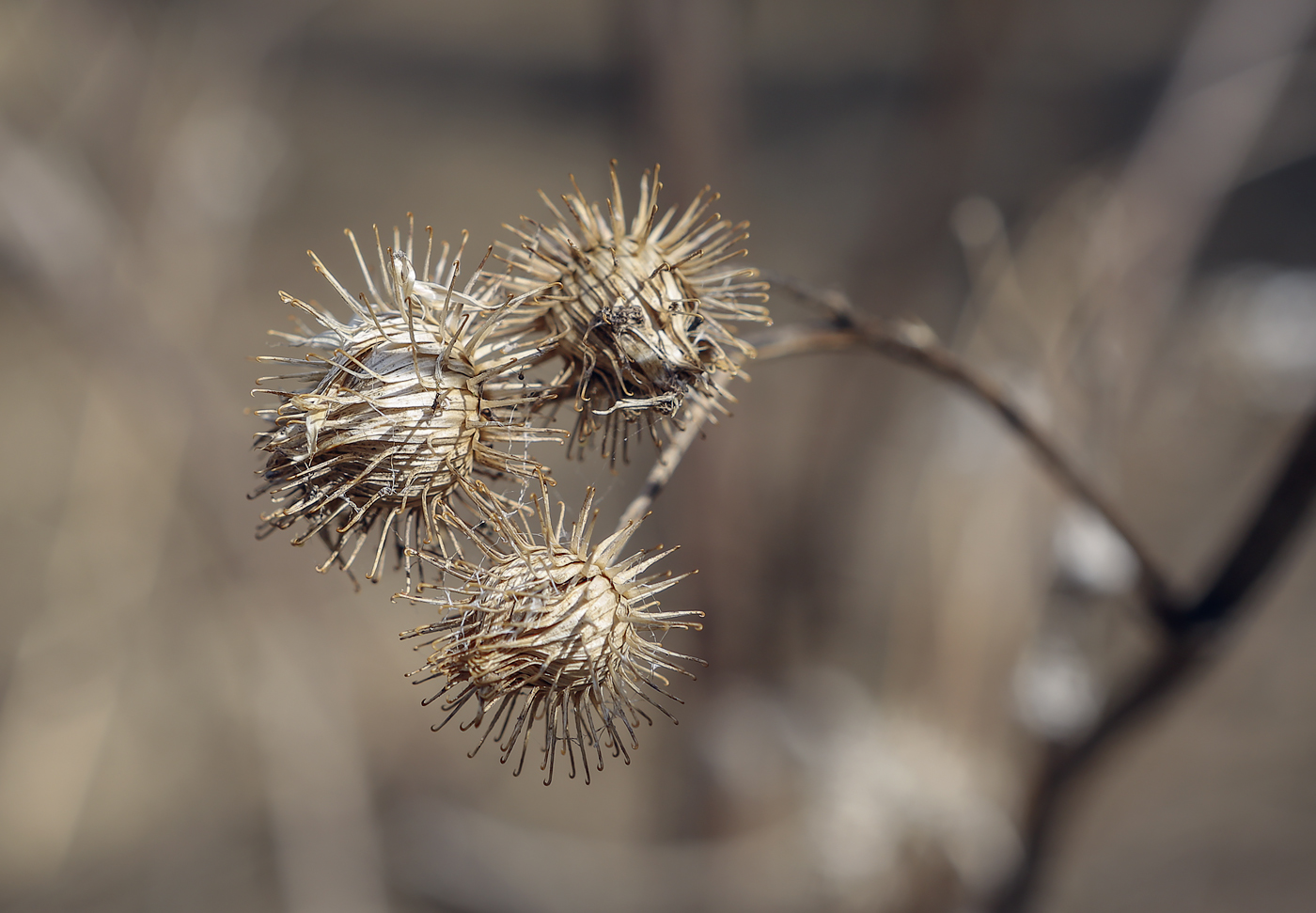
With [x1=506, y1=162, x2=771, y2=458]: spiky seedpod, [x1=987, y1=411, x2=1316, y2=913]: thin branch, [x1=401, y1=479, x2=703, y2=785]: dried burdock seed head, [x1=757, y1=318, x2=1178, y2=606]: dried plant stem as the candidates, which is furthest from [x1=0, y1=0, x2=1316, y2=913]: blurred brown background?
[x1=401, y1=479, x2=703, y2=785]: dried burdock seed head

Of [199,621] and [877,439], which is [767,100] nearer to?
[877,439]

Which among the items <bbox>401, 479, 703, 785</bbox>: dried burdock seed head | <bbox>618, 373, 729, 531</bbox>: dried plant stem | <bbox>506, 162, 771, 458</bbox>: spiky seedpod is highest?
<bbox>506, 162, 771, 458</bbox>: spiky seedpod

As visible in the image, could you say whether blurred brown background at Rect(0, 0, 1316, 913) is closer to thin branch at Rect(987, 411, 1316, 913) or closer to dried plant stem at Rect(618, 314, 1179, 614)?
thin branch at Rect(987, 411, 1316, 913)

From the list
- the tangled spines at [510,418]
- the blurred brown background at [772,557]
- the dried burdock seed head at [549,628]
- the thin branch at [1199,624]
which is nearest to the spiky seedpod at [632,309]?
the tangled spines at [510,418]

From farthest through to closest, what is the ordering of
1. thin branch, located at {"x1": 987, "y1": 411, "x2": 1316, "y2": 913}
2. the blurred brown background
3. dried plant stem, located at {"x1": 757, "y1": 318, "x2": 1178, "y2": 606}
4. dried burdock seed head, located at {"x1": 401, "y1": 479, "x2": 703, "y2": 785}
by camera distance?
the blurred brown background < thin branch, located at {"x1": 987, "y1": 411, "x2": 1316, "y2": 913} < dried plant stem, located at {"x1": 757, "y1": 318, "x2": 1178, "y2": 606} < dried burdock seed head, located at {"x1": 401, "y1": 479, "x2": 703, "y2": 785}

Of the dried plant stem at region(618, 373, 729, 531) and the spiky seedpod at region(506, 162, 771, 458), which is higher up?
the spiky seedpod at region(506, 162, 771, 458)

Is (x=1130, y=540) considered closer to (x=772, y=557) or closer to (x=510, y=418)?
(x=510, y=418)

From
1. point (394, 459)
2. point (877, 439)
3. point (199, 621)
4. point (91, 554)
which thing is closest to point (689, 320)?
point (394, 459)

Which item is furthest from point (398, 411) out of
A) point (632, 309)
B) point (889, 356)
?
point (889, 356)
